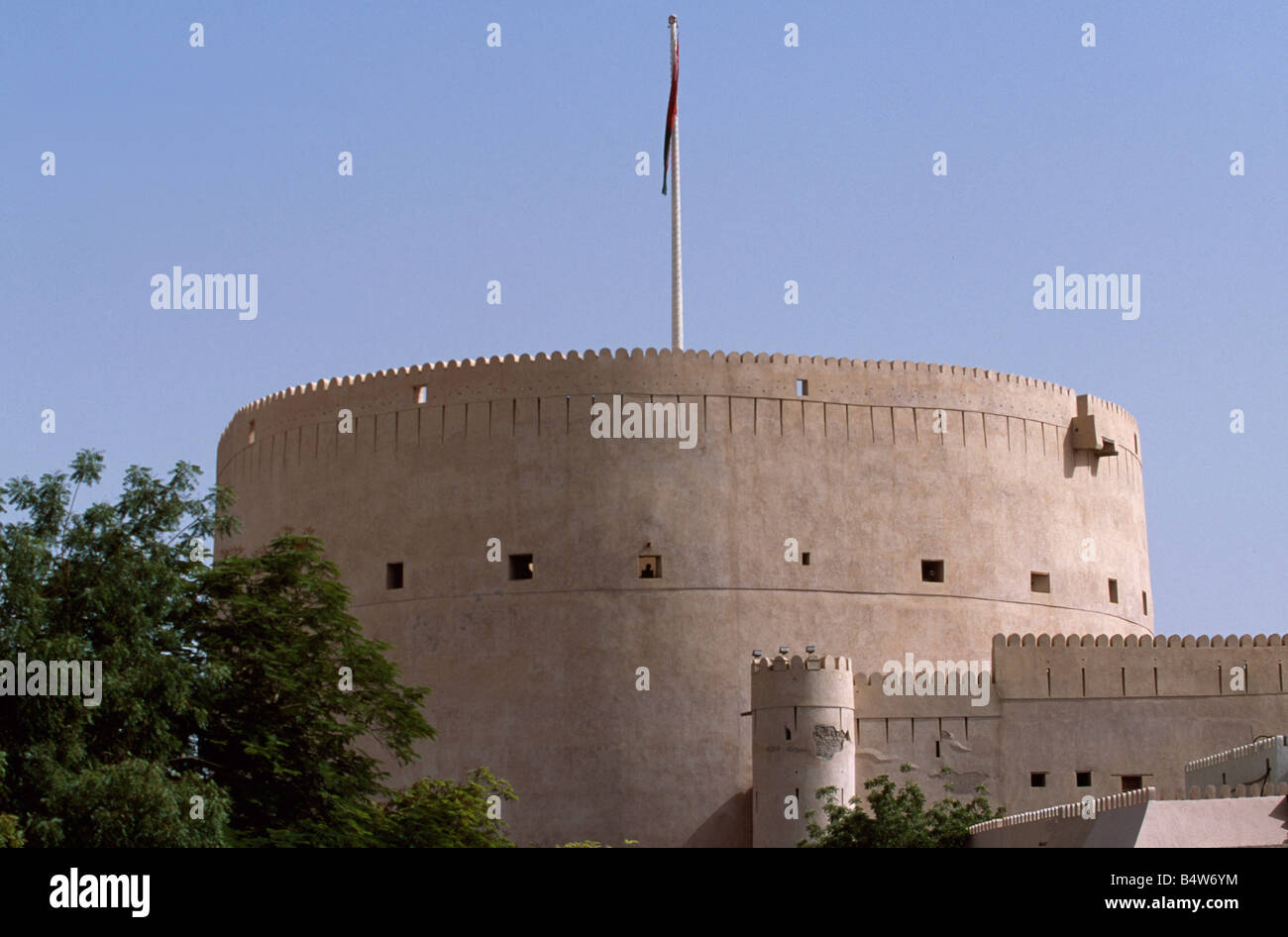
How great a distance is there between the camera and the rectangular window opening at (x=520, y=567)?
102 ft

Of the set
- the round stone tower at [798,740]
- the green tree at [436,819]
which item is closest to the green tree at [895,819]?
the round stone tower at [798,740]

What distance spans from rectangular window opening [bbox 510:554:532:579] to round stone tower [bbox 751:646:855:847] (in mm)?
5347

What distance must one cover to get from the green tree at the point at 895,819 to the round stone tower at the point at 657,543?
364 cm

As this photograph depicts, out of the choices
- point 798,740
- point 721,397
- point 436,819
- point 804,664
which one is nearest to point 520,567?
point 721,397

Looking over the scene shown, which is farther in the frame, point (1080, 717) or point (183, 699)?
point (1080, 717)

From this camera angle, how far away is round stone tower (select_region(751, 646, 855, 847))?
26.5m

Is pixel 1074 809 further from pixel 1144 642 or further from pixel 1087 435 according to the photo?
pixel 1087 435

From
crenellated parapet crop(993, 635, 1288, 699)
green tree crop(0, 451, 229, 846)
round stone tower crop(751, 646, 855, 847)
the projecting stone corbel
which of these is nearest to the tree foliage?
green tree crop(0, 451, 229, 846)

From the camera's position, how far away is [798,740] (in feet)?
87.7

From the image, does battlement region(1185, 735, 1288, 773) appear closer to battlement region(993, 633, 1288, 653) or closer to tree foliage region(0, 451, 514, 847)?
battlement region(993, 633, 1288, 653)

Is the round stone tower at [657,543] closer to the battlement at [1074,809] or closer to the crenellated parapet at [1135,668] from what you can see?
the crenellated parapet at [1135,668]

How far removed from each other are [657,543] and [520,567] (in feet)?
7.85
